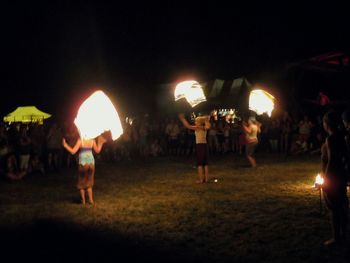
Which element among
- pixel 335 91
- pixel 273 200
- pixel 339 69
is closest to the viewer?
pixel 273 200

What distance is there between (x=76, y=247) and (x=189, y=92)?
702 centimetres

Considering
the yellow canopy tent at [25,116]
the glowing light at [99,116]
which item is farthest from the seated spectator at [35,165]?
the yellow canopy tent at [25,116]

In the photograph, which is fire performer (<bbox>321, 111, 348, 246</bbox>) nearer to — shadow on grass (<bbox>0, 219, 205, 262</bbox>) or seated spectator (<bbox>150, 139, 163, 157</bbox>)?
shadow on grass (<bbox>0, 219, 205, 262</bbox>)

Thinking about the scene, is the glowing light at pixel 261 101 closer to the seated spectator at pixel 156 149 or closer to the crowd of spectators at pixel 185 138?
the crowd of spectators at pixel 185 138

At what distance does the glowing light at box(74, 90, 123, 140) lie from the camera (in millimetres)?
9266

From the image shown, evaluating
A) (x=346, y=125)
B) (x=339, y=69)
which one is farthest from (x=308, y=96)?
(x=346, y=125)

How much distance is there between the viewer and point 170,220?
8711 millimetres

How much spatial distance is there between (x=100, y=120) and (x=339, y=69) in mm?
7191

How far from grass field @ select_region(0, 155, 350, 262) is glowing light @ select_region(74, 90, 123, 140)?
188cm

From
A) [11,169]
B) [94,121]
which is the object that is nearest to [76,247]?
[94,121]

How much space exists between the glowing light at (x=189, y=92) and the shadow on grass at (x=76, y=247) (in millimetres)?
5707

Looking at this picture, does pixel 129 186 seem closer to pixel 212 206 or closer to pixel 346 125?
pixel 212 206

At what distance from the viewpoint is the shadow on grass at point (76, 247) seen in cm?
650

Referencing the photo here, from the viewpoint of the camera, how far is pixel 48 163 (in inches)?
704
